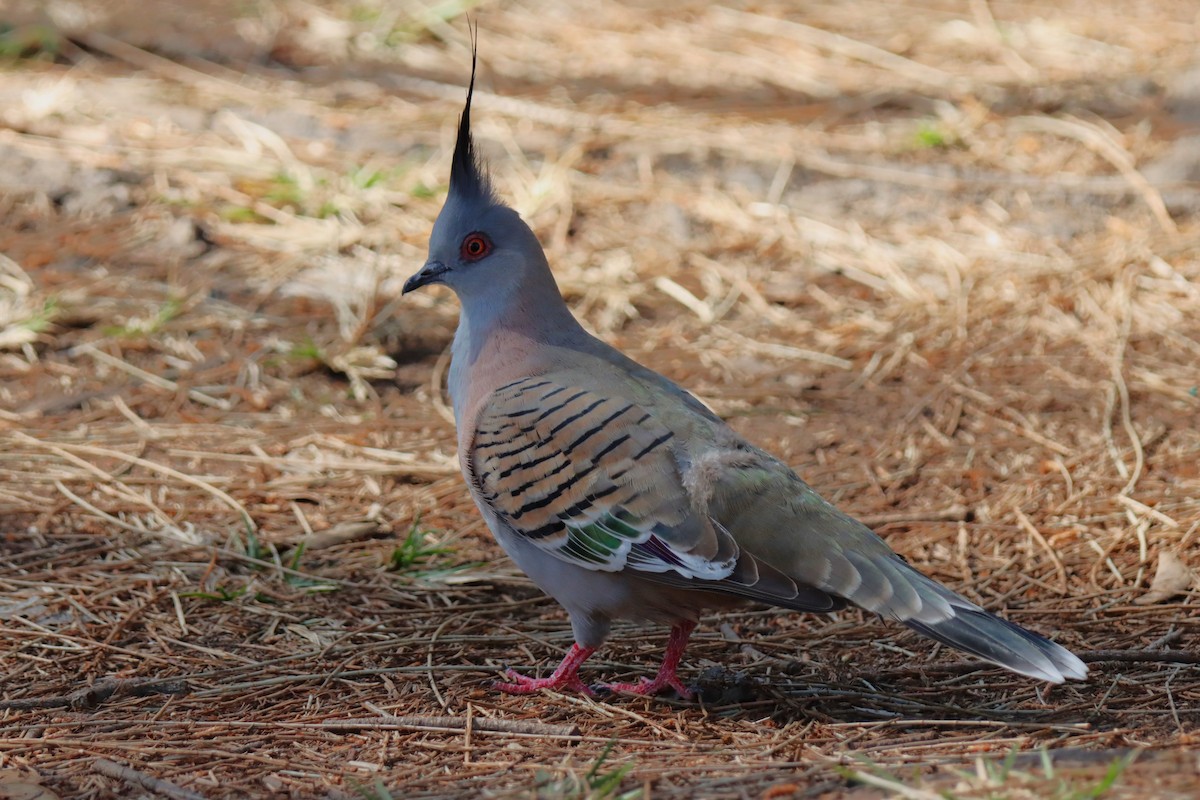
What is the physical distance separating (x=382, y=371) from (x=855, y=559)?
3054 millimetres

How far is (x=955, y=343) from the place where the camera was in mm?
6012

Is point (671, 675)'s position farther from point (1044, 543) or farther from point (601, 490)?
point (1044, 543)

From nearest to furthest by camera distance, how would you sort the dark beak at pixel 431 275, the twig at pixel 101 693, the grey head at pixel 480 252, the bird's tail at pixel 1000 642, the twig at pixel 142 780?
the twig at pixel 142 780, the bird's tail at pixel 1000 642, the twig at pixel 101 693, the grey head at pixel 480 252, the dark beak at pixel 431 275

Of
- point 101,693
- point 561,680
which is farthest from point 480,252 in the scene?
point 101,693

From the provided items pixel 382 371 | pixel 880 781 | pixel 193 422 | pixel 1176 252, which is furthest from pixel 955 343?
pixel 880 781

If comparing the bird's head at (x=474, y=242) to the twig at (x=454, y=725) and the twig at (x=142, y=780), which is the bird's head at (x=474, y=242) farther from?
the twig at (x=142, y=780)

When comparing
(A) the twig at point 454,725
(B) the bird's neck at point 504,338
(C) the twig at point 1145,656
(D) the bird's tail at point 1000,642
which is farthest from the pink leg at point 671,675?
(C) the twig at point 1145,656

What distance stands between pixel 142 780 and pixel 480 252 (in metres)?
1.95

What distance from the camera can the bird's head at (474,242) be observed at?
4.15m

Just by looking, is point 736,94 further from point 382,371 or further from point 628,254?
point 382,371

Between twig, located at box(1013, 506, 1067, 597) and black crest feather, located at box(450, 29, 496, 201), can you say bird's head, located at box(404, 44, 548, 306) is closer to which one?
black crest feather, located at box(450, 29, 496, 201)

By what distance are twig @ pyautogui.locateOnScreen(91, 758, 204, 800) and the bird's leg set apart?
1001 millimetres

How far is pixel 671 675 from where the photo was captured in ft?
11.9

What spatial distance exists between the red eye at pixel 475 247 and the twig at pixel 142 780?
6.20 ft
